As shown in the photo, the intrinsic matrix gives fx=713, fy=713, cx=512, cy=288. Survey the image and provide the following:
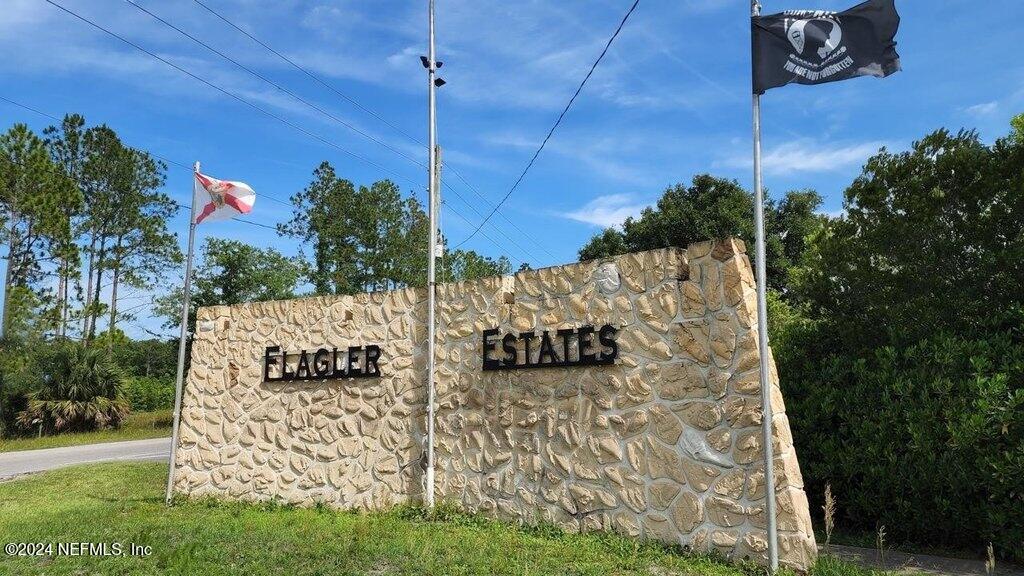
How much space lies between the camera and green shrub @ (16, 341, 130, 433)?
22.6 meters

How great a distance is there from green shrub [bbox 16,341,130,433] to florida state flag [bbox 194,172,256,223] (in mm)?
16655

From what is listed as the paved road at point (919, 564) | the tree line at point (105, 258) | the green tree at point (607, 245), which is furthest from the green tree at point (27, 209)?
the paved road at point (919, 564)

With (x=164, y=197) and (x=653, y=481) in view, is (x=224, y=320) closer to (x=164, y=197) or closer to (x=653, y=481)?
(x=653, y=481)

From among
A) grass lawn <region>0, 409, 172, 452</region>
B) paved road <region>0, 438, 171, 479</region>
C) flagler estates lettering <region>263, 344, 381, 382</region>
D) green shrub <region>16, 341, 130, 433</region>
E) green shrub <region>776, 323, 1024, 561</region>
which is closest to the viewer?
green shrub <region>776, 323, 1024, 561</region>

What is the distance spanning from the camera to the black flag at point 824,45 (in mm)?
5590

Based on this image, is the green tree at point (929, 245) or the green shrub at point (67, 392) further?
the green shrub at point (67, 392)

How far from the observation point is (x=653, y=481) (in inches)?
256

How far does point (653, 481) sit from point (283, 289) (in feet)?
78.5

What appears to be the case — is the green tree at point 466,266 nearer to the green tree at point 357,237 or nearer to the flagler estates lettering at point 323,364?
the green tree at point 357,237

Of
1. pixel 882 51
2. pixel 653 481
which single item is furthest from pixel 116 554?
pixel 882 51

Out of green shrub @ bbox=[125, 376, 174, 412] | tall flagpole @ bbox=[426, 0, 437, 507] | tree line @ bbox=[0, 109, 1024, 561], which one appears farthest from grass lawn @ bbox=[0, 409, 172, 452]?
tree line @ bbox=[0, 109, 1024, 561]

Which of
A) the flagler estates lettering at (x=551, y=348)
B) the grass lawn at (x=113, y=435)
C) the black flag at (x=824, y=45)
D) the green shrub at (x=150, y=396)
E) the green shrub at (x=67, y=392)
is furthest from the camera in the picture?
the green shrub at (x=150, y=396)

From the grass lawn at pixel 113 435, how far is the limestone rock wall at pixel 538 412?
14.1m

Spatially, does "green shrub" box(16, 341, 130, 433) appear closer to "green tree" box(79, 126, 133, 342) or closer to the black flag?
"green tree" box(79, 126, 133, 342)
